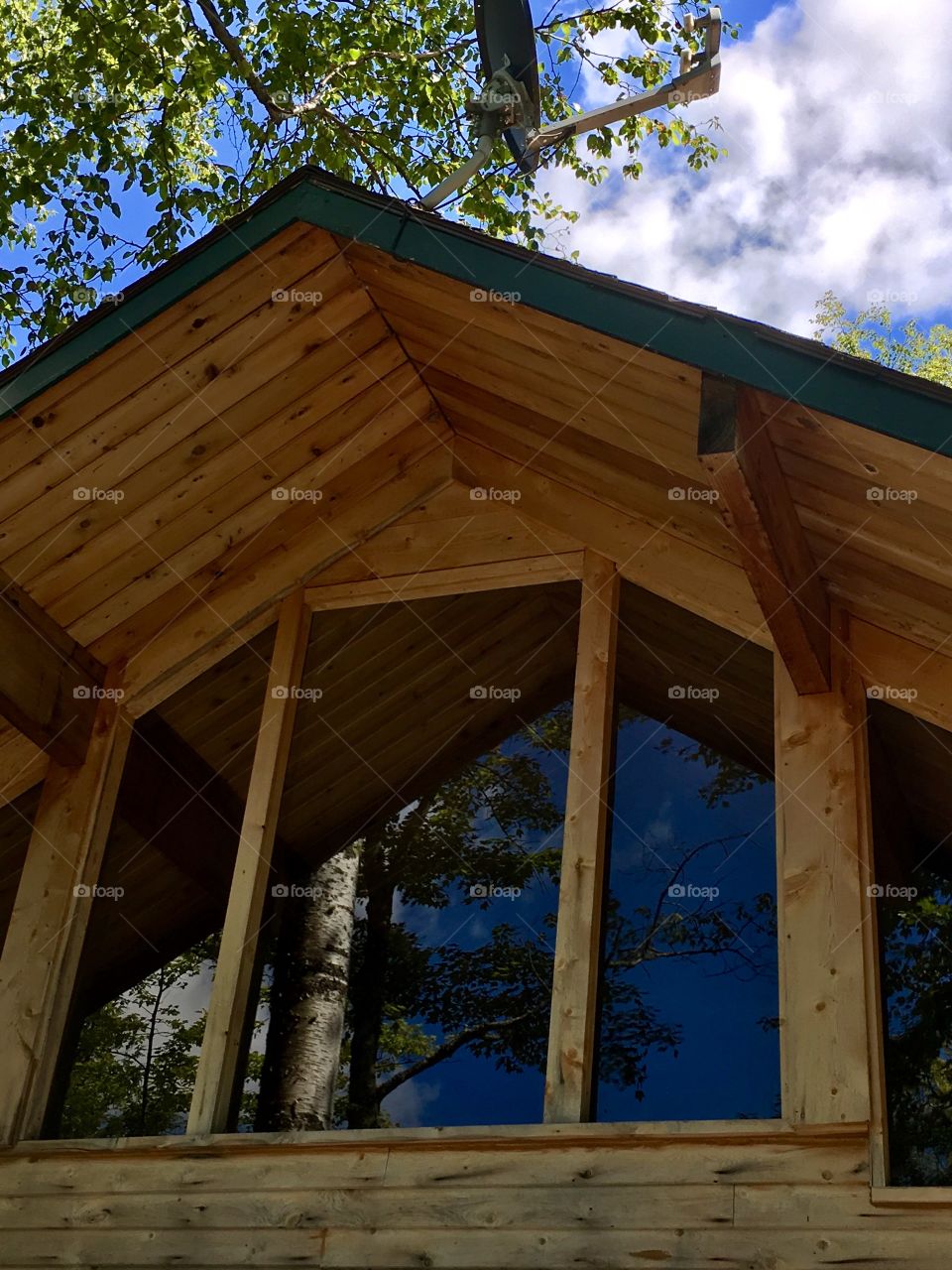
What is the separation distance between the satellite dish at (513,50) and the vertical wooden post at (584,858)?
1.40 m

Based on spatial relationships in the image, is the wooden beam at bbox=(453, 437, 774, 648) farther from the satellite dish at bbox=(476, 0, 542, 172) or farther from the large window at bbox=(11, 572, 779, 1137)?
the satellite dish at bbox=(476, 0, 542, 172)

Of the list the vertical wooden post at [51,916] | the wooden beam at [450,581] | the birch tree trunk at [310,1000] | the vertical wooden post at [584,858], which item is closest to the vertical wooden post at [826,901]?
the vertical wooden post at [584,858]

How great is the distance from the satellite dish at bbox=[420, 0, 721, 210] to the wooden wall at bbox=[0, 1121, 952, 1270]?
110 inches

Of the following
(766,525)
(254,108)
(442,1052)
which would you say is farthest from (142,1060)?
(254,108)

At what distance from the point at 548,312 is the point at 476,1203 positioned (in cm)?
236

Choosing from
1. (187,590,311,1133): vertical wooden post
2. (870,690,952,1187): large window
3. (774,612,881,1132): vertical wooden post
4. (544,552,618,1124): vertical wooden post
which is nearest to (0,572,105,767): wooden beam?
(187,590,311,1133): vertical wooden post

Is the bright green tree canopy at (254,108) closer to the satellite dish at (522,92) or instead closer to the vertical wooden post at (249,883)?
the vertical wooden post at (249,883)

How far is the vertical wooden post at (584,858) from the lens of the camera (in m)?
3.71

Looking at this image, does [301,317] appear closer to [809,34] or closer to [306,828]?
[306,828]

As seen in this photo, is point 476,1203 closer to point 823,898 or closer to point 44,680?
point 823,898

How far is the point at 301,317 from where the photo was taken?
4434mm

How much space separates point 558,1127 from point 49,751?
7.51 ft

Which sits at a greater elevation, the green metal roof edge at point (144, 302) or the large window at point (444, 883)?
the green metal roof edge at point (144, 302)

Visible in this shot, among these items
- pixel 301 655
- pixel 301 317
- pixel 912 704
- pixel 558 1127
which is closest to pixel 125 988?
pixel 301 655
